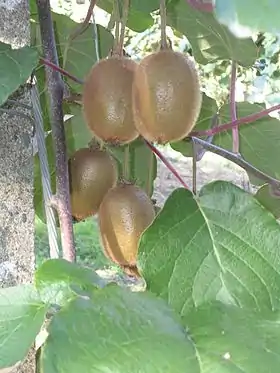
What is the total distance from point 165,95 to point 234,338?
0.65 ft

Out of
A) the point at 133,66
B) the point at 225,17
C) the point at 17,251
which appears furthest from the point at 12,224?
the point at 225,17

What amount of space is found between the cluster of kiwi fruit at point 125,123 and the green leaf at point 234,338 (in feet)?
0.52

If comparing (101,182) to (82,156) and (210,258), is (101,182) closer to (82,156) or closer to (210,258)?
(82,156)

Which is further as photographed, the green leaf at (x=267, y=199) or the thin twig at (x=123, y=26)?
the green leaf at (x=267, y=199)

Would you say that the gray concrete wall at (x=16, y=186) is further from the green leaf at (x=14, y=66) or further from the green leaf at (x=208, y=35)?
the green leaf at (x=208, y=35)

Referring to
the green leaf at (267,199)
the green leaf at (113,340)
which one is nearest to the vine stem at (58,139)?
the green leaf at (113,340)

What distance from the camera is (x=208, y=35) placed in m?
0.89

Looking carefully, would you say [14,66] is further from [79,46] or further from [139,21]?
[139,21]

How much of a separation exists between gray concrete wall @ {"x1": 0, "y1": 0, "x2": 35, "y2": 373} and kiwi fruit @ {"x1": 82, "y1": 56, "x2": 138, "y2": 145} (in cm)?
Answer: 7

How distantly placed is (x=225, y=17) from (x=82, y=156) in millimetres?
370

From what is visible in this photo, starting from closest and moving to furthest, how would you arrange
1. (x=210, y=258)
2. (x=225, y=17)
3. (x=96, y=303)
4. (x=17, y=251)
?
1. (x=225, y=17)
2. (x=96, y=303)
3. (x=210, y=258)
4. (x=17, y=251)

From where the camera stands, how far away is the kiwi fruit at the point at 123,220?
0.61 meters

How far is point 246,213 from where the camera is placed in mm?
546

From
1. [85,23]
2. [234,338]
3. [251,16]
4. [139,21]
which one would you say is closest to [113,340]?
[234,338]
